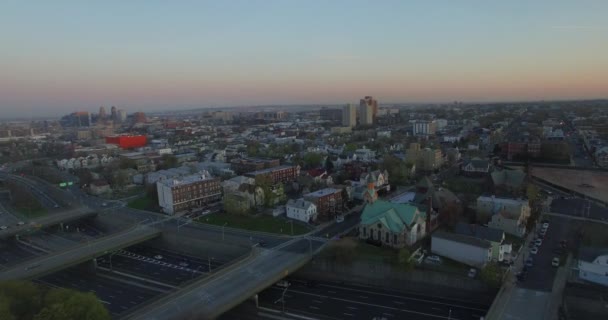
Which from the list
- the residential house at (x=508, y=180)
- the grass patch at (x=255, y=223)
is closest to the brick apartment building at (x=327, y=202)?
the grass patch at (x=255, y=223)

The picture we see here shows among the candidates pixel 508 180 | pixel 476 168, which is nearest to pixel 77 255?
pixel 508 180

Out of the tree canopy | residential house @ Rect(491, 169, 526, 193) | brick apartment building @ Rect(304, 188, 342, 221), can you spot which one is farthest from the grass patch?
residential house @ Rect(491, 169, 526, 193)

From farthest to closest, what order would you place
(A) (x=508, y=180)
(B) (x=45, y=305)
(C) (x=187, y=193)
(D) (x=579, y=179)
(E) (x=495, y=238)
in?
(D) (x=579, y=179) → (C) (x=187, y=193) → (A) (x=508, y=180) → (E) (x=495, y=238) → (B) (x=45, y=305)

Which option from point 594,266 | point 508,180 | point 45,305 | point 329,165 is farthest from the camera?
point 329,165

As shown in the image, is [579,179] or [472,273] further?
[579,179]

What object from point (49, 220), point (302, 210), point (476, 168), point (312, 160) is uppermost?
point (312, 160)

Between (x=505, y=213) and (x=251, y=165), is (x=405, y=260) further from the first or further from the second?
(x=251, y=165)

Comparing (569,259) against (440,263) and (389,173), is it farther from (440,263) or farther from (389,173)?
(389,173)

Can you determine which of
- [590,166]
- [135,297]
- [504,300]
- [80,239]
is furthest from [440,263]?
[590,166]
